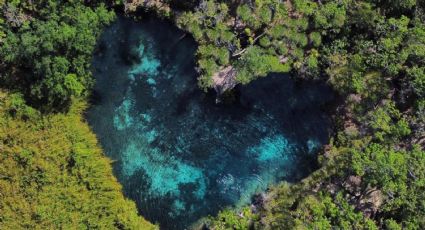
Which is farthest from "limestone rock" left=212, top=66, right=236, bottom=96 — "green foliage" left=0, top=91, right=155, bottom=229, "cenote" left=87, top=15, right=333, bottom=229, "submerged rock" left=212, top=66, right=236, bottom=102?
"green foliage" left=0, top=91, right=155, bottom=229

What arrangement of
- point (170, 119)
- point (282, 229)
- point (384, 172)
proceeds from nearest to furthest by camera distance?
point (384, 172), point (282, 229), point (170, 119)

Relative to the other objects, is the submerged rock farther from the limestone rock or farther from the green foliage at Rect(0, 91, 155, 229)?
the green foliage at Rect(0, 91, 155, 229)

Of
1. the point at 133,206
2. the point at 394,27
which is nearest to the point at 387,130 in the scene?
the point at 394,27

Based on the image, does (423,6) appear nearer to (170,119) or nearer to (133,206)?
(170,119)

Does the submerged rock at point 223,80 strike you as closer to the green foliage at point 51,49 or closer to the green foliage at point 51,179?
the green foliage at point 51,49

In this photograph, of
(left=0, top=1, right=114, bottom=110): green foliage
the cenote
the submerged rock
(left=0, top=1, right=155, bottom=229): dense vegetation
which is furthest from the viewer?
the cenote

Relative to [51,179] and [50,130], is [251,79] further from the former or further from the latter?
[51,179]
